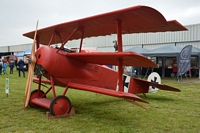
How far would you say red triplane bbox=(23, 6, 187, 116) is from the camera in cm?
486

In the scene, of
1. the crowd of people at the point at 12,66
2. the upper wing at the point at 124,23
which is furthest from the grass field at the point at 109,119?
the crowd of people at the point at 12,66

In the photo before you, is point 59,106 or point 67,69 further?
point 67,69

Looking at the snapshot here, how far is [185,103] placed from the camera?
7.36m

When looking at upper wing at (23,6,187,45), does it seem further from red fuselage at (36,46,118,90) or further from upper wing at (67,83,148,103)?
upper wing at (67,83,148,103)

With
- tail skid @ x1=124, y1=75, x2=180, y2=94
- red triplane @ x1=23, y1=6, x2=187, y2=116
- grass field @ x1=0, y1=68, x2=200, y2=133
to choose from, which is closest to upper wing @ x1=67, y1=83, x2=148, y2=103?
red triplane @ x1=23, y1=6, x2=187, y2=116

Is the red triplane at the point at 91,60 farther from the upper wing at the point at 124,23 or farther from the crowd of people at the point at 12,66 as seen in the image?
the crowd of people at the point at 12,66

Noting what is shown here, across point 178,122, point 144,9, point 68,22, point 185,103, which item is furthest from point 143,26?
point 185,103

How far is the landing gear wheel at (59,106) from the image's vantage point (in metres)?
5.27

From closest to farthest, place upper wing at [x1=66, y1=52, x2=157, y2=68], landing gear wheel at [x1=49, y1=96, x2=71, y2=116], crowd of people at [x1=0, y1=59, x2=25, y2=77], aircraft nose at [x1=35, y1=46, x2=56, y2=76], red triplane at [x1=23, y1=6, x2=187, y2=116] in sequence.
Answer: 1. upper wing at [x1=66, y1=52, x2=157, y2=68]
2. red triplane at [x1=23, y1=6, x2=187, y2=116]
3. landing gear wheel at [x1=49, y1=96, x2=71, y2=116]
4. aircraft nose at [x1=35, y1=46, x2=56, y2=76]
5. crowd of people at [x1=0, y1=59, x2=25, y2=77]

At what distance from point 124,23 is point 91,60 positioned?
4.49ft

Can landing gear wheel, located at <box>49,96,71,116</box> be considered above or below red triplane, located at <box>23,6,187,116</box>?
below

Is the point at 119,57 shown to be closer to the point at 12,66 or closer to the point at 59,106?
the point at 59,106

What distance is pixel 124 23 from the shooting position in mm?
5590

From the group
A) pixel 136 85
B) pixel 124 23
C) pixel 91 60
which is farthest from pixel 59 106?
pixel 136 85
